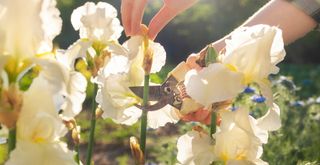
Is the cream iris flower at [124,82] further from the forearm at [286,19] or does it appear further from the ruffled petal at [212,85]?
the forearm at [286,19]

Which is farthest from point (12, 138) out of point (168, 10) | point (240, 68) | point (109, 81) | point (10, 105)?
point (168, 10)

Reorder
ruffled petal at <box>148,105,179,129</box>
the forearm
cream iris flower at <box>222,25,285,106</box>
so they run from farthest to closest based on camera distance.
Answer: the forearm < ruffled petal at <box>148,105,179,129</box> < cream iris flower at <box>222,25,285,106</box>

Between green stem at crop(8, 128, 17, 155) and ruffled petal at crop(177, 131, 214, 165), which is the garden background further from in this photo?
green stem at crop(8, 128, 17, 155)

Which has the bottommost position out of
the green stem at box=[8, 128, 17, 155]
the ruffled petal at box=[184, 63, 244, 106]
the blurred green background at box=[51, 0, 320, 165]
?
the blurred green background at box=[51, 0, 320, 165]

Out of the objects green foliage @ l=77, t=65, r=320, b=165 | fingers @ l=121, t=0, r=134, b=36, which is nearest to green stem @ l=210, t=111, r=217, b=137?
fingers @ l=121, t=0, r=134, b=36

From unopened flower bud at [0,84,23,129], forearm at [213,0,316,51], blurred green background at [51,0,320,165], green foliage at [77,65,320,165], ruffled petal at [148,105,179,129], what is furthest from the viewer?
blurred green background at [51,0,320,165]

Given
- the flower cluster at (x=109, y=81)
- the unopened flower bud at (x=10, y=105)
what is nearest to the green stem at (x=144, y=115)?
the flower cluster at (x=109, y=81)

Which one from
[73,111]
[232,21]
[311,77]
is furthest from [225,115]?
[232,21]
